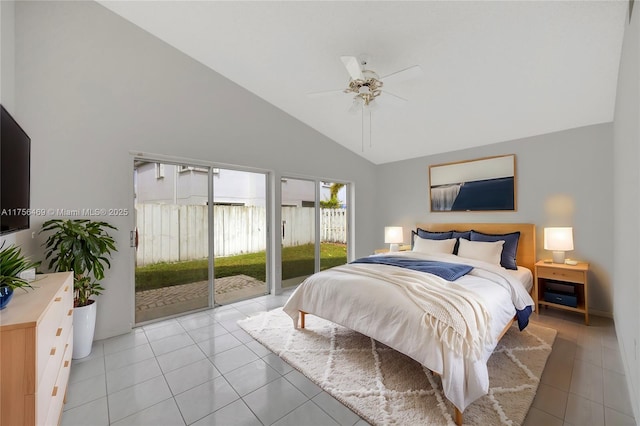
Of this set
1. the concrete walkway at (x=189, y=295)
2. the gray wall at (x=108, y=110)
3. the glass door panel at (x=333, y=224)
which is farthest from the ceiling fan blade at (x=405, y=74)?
the concrete walkway at (x=189, y=295)

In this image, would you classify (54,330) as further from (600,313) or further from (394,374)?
(600,313)

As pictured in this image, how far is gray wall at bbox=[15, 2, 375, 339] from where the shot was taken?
2504mm

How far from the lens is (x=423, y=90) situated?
10.3ft

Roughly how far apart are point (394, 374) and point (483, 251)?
7.56ft

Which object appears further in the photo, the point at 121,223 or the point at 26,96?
the point at 121,223

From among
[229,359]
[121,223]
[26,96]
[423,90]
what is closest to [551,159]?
[423,90]

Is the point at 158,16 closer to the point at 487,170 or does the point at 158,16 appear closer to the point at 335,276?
the point at 335,276

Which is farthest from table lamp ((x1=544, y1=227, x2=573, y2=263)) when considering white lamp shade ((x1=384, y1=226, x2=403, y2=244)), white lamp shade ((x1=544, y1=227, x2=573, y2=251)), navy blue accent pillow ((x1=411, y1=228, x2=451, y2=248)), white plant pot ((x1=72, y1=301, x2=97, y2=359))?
white plant pot ((x1=72, y1=301, x2=97, y2=359))

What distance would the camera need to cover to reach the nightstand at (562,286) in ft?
10.1

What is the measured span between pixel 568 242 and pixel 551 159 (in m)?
1.14

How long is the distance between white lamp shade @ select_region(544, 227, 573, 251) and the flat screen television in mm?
4991

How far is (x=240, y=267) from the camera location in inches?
169

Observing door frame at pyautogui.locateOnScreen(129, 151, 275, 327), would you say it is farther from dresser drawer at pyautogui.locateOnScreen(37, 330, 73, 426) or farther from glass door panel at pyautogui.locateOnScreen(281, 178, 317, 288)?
dresser drawer at pyautogui.locateOnScreen(37, 330, 73, 426)

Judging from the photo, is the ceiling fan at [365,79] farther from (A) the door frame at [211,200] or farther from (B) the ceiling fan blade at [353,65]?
(A) the door frame at [211,200]
